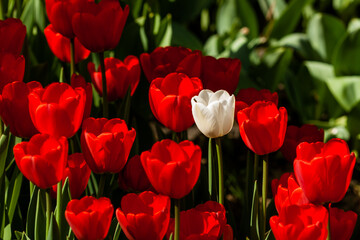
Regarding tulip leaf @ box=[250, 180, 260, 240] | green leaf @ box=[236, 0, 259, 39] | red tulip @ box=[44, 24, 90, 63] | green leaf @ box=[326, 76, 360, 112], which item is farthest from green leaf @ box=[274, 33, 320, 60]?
tulip leaf @ box=[250, 180, 260, 240]

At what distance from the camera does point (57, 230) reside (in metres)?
1.26

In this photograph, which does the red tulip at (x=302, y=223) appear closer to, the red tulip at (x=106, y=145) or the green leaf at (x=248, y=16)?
the red tulip at (x=106, y=145)

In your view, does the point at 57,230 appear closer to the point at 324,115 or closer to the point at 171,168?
the point at 171,168

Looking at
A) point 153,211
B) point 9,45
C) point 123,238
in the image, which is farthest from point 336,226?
point 9,45

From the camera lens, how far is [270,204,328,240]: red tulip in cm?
117

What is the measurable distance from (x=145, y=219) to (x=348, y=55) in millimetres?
1917

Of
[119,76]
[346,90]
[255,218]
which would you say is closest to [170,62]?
[119,76]

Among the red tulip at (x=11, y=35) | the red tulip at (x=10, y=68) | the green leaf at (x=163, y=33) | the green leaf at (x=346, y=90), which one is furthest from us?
the green leaf at (x=346, y=90)

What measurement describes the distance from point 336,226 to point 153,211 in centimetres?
36

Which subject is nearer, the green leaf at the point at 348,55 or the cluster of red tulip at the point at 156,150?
the cluster of red tulip at the point at 156,150

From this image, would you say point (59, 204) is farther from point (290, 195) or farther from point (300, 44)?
point (300, 44)

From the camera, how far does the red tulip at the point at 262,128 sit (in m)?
1.31

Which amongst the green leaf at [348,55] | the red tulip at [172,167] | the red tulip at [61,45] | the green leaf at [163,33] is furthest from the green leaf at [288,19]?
the red tulip at [172,167]

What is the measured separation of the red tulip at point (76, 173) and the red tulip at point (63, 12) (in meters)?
0.38
